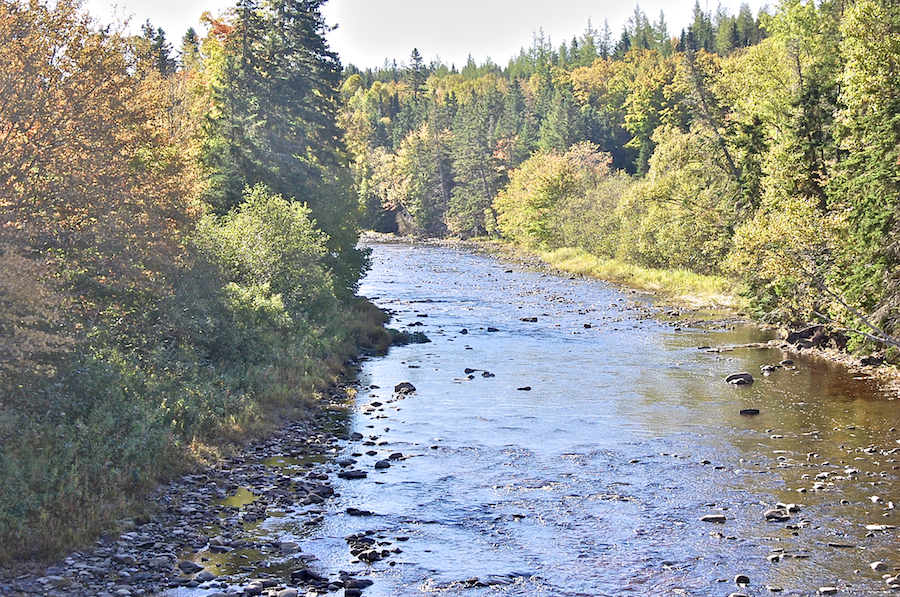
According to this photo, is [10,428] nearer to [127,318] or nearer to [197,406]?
[197,406]

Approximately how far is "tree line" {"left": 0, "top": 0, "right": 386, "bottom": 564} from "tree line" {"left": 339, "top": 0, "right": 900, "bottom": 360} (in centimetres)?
1636

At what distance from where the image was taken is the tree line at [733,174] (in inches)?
1143

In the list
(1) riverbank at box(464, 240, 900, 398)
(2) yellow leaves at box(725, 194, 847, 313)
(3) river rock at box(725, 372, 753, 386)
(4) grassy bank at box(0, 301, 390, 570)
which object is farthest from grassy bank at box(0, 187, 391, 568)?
(1) riverbank at box(464, 240, 900, 398)

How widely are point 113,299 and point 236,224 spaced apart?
34.3 feet

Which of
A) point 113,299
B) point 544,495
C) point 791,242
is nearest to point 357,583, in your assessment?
point 544,495

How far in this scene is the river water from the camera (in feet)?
45.6

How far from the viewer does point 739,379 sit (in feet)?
96.8

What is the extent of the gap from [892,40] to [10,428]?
29.0 meters

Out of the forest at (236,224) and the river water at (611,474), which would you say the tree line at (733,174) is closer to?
the forest at (236,224)

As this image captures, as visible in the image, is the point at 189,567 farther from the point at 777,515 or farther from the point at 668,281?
the point at 668,281

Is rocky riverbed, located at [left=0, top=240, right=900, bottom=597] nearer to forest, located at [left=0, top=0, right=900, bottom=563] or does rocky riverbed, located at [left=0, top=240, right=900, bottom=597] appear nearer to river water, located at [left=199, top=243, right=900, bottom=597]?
river water, located at [left=199, top=243, right=900, bottom=597]

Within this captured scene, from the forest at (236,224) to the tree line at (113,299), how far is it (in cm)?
6

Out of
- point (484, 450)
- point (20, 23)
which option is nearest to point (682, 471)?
point (484, 450)

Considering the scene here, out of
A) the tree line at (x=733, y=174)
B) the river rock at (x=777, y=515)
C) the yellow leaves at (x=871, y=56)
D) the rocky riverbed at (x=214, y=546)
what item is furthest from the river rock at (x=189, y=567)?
the yellow leaves at (x=871, y=56)
